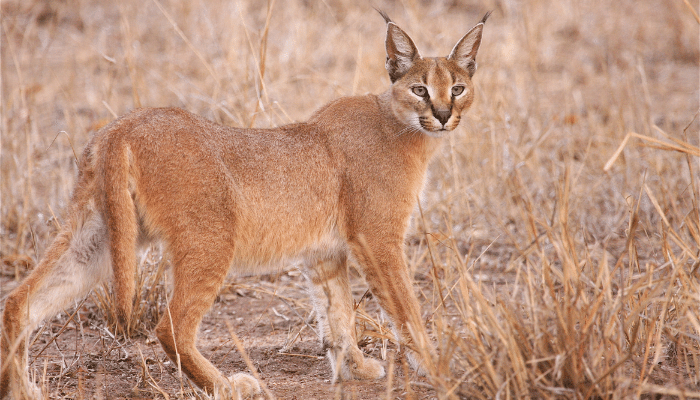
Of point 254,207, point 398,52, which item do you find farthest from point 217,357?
point 398,52

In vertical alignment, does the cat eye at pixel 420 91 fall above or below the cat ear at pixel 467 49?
below

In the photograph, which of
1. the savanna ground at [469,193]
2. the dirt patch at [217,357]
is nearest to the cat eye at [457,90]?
the savanna ground at [469,193]

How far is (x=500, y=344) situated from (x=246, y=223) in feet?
4.11

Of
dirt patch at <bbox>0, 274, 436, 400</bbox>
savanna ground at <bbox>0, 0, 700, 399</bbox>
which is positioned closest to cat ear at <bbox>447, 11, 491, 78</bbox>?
savanna ground at <bbox>0, 0, 700, 399</bbox>

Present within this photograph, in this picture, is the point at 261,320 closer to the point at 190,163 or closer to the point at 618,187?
the point at 190,163

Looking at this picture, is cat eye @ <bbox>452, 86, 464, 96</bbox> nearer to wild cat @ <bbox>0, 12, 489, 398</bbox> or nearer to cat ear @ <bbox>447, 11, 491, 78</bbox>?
wild cat @ <bbox>0, 12, 489, 398</bbox>

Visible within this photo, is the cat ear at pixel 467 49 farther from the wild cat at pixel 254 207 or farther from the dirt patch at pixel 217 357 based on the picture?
the dirt patch at pixel 217 357

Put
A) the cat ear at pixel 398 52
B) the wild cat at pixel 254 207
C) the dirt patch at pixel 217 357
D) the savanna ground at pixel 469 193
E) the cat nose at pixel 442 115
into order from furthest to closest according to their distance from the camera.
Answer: the cat ear at pixel 398 52
the cat nose at pixel 442 115
the dirt patch at pixel 217 357
the wild cat at pixel 254 207
the savanna ground at pixel 469 193

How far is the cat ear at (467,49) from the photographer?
374cm

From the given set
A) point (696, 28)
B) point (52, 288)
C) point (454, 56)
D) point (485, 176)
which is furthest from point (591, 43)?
point (52, 288)

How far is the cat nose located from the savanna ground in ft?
1.92

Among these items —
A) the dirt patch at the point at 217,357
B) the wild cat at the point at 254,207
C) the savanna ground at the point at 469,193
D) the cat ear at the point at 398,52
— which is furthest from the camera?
the cat ear at the point at 398,52

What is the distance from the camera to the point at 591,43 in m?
9.30

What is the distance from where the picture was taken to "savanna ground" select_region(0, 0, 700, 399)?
8.68ft
